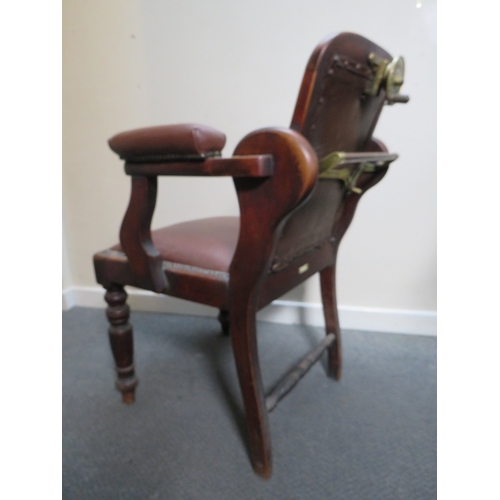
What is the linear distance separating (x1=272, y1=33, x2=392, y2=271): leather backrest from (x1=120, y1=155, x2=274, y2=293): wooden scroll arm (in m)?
0.14

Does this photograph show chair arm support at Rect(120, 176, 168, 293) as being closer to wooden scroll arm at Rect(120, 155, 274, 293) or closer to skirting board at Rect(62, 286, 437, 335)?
wooden scroll arm at Rect(120, 155, 274, 293)

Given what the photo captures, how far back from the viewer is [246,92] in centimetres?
137

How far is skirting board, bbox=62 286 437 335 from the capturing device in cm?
146

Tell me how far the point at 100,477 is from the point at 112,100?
1421mm

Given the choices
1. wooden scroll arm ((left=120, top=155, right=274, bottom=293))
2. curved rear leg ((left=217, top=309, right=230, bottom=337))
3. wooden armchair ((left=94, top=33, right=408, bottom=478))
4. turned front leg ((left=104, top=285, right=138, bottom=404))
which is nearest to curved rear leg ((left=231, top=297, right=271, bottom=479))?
wooden armchair ((left=94, top=33, right=408, bottom=478))

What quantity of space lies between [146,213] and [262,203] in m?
0.31

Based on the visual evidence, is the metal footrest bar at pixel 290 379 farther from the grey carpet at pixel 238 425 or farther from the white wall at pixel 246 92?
the white wall at pixel 246 92

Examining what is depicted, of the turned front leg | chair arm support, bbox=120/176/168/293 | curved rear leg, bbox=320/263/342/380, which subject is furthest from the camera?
curved rear leg, bbox=320/263/342/380

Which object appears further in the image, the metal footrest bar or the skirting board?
the skirting board

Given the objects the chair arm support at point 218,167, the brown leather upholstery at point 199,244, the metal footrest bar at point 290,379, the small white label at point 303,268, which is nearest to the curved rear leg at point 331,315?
the metal footrest bar at point 290,379

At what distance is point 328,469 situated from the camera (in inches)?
33.2

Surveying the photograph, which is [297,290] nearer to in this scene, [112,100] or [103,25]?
[112,100]
